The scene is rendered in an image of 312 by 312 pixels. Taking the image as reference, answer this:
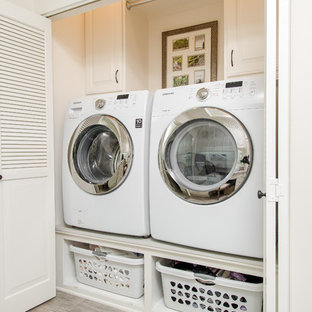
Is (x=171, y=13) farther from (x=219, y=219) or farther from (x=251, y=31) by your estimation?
(x=219, y=219)

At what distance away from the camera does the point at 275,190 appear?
1.14m

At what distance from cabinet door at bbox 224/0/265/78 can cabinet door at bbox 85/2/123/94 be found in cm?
90

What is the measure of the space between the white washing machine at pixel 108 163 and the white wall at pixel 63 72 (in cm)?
14

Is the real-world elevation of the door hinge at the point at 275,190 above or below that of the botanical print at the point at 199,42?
below

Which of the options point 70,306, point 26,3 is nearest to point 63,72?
point 26,3

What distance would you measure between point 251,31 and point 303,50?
77cm

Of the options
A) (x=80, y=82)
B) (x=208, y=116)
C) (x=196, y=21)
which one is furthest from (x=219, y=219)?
(x=196, y=21)

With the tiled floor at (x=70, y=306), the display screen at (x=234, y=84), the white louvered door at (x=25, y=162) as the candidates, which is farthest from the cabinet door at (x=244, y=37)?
the tiled floor at (x=70, y=306)

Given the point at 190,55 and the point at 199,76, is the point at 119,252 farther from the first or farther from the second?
the point at 190,55

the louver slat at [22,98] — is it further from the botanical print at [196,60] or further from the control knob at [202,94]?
the botanical print at [196,60]

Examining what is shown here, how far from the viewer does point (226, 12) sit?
189 cm

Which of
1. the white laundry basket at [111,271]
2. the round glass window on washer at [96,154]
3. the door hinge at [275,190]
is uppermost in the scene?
the round glass window on washer at [96,154]

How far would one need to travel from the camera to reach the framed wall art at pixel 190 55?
2400 mm

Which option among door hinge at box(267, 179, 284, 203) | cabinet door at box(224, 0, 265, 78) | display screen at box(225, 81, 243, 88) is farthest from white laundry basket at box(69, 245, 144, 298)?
cabinet door at box(224, 0, 265, 78)
